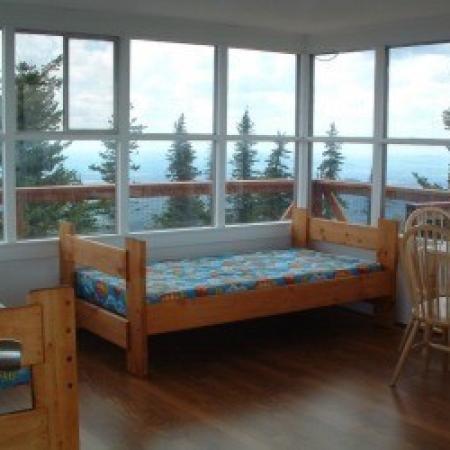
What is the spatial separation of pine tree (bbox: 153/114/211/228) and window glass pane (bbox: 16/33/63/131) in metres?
0.91

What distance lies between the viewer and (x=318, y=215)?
6340 millimetres

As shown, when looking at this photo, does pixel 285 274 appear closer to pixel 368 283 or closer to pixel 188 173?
pixel 368 283

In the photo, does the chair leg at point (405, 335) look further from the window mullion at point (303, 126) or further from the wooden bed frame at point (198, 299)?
the window mullion at point (303, 126)

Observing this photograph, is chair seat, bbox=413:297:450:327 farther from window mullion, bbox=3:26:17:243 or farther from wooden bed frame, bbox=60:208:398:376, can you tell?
window mullion, bbox=3:26:17:243

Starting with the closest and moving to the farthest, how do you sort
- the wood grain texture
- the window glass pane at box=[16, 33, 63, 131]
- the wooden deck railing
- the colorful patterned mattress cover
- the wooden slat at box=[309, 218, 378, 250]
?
the wood grain texture
the colorful patterned mattress cover
the window glass pane at box=[16, 33, 63, 131]
the wooden deck railing
the wooden slat at box=[309, 218, 378, 250]

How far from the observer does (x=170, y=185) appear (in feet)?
18.4

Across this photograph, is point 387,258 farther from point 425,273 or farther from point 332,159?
point 425,273

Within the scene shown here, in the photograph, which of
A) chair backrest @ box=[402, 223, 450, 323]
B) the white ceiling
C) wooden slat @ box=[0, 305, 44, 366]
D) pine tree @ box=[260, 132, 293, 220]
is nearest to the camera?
wooden slat @ box=[0, 305, 44, 366]

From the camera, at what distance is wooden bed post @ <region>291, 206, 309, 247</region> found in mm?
6078

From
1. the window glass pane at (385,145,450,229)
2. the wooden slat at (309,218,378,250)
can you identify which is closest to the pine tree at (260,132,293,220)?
the wooden slat at (309,218,378,250)

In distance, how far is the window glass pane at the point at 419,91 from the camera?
518 cm

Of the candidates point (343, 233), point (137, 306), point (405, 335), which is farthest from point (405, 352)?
point (343, 233)

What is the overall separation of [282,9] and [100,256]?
6.36 feet

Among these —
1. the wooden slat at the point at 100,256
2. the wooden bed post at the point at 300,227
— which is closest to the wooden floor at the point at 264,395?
the wooden slat at the point at 100,256
